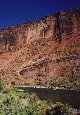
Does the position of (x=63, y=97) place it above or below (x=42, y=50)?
below

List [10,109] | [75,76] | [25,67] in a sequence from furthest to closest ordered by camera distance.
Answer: [25,67] < [75,76] < [10,109]

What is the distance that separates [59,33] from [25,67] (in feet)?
68.0

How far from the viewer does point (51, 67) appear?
310 feet

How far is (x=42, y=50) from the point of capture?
10769cm

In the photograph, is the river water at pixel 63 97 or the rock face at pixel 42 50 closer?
the river water at pixel 63 97

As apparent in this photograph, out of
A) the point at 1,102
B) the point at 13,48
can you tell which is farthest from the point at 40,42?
the point at 1,102

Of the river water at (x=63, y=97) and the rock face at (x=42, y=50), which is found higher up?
the rock face at (x=42, y=50)

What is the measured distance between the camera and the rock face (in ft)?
302

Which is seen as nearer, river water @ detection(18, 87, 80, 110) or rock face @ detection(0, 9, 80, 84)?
river water @ detection(18, 87, 80, 110)

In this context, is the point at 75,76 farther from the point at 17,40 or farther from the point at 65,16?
the point at 17,40

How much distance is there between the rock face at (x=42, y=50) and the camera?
91.9 meters

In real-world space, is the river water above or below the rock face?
below

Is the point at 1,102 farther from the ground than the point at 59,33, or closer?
closer

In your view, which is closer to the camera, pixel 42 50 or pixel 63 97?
pixel 63 97
